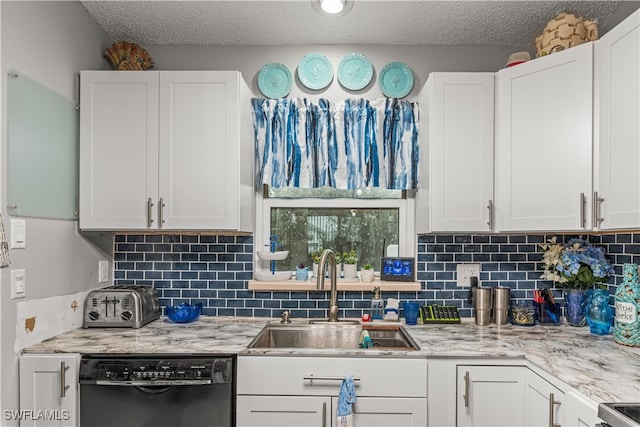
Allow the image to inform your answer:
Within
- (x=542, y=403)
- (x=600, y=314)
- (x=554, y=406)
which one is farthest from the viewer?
(x=600, y=314)

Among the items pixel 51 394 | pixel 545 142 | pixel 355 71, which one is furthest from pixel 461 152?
pixel 51 394

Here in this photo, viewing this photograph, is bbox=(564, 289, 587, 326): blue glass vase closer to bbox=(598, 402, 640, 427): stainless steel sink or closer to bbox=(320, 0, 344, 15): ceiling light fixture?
bbox=(598, 402, 640, 427): stainless steel sink

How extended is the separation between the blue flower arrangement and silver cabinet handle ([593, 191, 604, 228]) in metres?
0.55

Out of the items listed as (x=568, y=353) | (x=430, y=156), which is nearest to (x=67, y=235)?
(x=430, y=156)

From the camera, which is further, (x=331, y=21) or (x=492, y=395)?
(x=331, y=21)

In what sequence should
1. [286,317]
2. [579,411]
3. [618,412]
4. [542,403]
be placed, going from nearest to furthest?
[618,412], [579,411], [542,403], [286,317]

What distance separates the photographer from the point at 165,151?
8.20 feet

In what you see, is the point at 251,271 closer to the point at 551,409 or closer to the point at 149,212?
the point at 149,212

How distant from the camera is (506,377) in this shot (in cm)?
205

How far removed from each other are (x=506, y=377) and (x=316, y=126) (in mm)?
1629

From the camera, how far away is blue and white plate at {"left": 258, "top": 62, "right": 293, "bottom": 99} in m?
2.86

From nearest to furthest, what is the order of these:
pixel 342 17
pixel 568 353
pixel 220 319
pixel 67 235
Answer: pixel 568 353 → pixel 67 235 → pixel 342 17 → pixel 220 319

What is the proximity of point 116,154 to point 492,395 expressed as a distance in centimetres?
213

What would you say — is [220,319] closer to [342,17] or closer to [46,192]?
[46,192]
